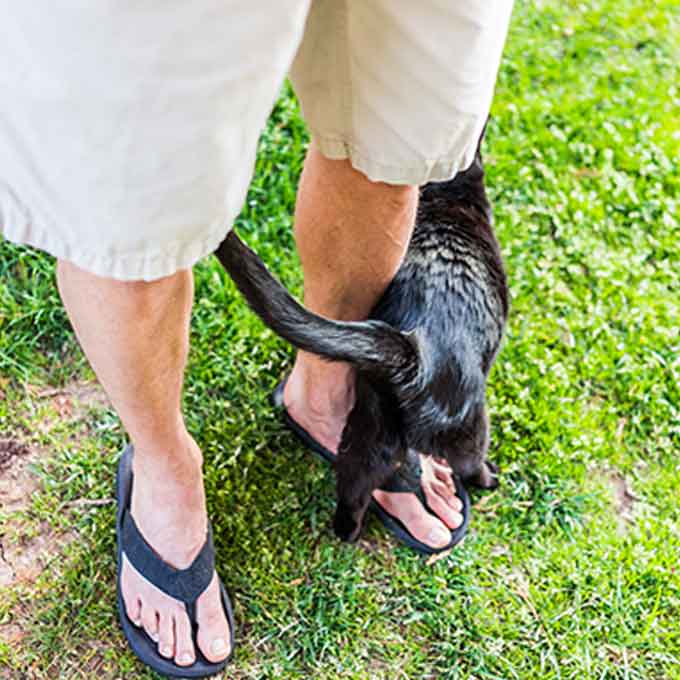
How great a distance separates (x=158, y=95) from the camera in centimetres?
105

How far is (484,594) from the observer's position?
211 cm

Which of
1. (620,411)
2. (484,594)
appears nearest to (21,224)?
(484,594)

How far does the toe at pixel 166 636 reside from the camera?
185cm

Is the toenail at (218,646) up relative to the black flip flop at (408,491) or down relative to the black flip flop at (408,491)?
down

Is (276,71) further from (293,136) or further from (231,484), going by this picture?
(293,136)

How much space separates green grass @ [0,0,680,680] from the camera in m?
1.98

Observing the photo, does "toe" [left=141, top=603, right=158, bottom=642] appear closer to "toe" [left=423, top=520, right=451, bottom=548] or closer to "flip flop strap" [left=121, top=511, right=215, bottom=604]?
"flip flop strap" [left=121, top=511, right=215, bottom=604]

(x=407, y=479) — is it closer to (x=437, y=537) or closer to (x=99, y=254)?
→ (x=437, y=537)

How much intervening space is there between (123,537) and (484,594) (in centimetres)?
86

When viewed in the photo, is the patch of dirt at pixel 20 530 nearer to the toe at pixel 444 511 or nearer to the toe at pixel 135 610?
the toe at pixel 135 610

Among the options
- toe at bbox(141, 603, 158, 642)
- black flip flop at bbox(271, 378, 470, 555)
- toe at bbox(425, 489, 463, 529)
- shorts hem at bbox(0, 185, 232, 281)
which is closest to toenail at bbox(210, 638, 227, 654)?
toe at bbox(141, 603, 158, 642)

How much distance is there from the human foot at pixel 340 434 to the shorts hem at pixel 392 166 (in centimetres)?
65

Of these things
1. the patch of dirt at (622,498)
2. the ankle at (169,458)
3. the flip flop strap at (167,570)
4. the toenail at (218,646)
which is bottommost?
the toenail at (218,646)

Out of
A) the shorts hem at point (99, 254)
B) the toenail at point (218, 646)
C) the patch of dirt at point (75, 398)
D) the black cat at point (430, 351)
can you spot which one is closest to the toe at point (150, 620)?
the toenail at point (218, 646)
